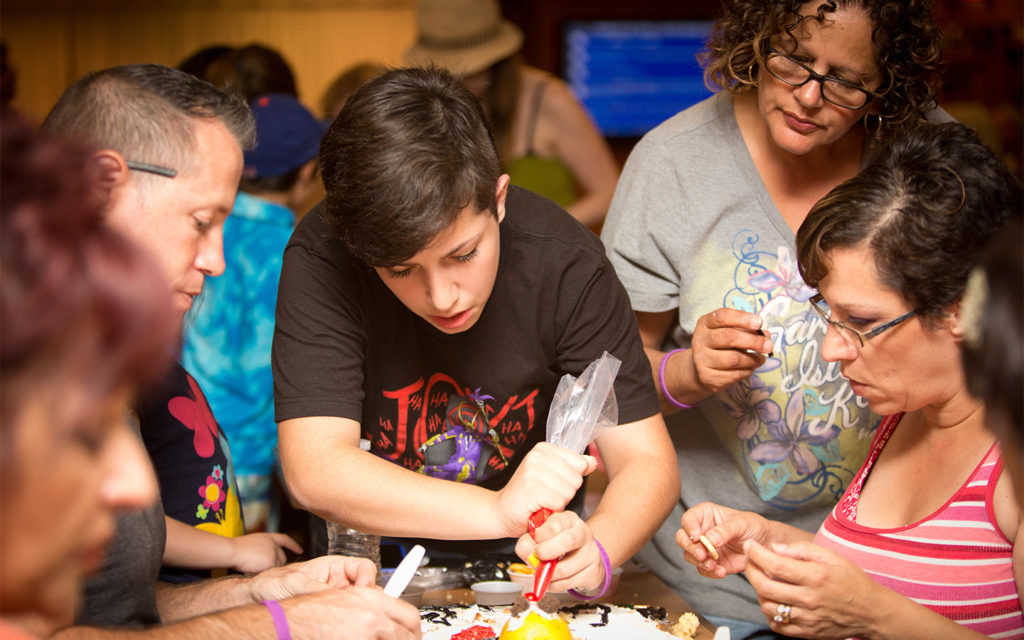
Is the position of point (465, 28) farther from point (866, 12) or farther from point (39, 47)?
point (39, 47)

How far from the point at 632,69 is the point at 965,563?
6.80m

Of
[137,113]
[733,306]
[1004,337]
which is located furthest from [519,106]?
[1004,337]

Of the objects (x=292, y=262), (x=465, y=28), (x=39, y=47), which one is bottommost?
(x=39, y=47)

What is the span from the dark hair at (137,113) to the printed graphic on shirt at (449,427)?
63 cm

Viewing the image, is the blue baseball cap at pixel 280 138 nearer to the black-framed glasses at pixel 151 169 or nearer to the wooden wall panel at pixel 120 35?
the black-framed glasses at pixel 151 169

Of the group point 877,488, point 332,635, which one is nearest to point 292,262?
point 332,635

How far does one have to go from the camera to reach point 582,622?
1.65m

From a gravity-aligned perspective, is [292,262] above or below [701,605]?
above

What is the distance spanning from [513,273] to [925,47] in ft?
3.02

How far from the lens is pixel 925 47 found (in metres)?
1.82

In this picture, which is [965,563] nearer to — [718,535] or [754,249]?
[718,535]

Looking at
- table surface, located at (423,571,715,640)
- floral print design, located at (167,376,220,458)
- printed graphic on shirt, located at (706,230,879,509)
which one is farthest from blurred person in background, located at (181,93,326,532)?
printed graphic on shirt, located at (706,230,879,509)

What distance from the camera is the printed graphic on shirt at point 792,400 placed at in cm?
196

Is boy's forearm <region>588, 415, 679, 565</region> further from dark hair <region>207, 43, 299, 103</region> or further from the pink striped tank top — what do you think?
dark hair <region>207, 43, 299, 103</region>
